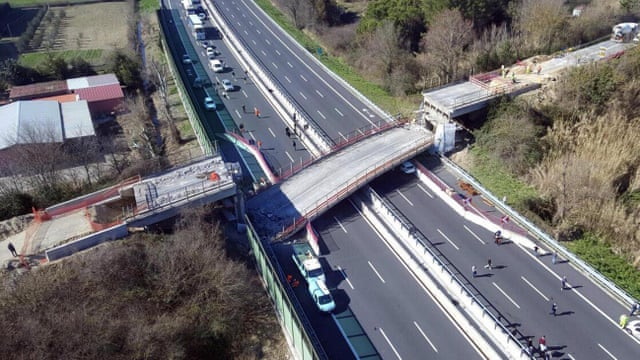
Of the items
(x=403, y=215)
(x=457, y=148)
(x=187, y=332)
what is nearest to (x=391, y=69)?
(x=457, y=148)

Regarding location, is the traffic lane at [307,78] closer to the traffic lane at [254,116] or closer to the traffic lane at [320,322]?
the traffic lane at [254,116]

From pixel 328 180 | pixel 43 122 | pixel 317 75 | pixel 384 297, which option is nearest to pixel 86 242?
pixel 384 297

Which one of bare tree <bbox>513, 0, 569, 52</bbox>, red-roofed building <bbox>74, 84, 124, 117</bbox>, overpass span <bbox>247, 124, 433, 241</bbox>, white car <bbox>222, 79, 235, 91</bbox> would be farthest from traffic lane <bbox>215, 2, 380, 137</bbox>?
bare tree <bbox>513, 0, 569, 52</bbox>

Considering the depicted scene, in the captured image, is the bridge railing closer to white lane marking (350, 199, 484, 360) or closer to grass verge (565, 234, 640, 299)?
white lane marking (350, 199, 484, 360)

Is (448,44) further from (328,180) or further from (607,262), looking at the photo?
(607,262)

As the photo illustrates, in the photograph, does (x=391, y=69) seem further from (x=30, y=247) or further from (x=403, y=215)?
(x=30, y=247)
